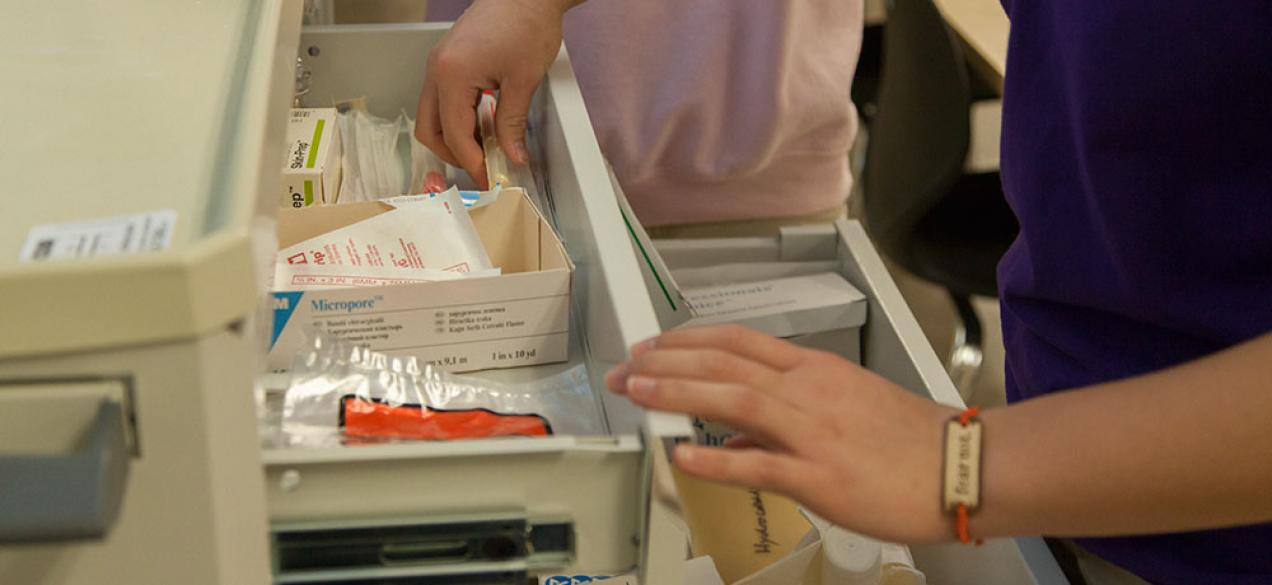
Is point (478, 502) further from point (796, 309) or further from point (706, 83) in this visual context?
point (706, 83)

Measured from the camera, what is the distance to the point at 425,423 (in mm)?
736

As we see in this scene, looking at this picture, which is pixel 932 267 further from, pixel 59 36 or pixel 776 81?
pixel 59 36

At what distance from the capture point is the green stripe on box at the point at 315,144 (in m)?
0.97

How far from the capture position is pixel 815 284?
1.22 meters

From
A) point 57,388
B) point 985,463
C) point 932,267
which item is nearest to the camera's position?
point 57,388

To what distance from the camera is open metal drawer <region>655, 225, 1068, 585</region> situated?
0.90m

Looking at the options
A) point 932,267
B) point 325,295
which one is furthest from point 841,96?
point 325,295

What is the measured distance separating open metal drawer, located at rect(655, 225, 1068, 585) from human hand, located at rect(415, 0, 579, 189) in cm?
29

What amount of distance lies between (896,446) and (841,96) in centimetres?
83

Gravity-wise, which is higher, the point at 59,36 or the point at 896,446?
the point at 59,36

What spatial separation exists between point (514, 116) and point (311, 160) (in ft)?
0.61

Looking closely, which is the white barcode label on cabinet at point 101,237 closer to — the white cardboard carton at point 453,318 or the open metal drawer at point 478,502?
the open metal drawer at point 478,502

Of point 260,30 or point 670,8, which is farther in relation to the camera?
point 670,8

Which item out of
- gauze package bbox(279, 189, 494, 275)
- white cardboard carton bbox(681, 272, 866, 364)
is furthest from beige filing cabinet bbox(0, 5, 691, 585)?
white cardboard carton bbox(681, 272, 866, 364)
